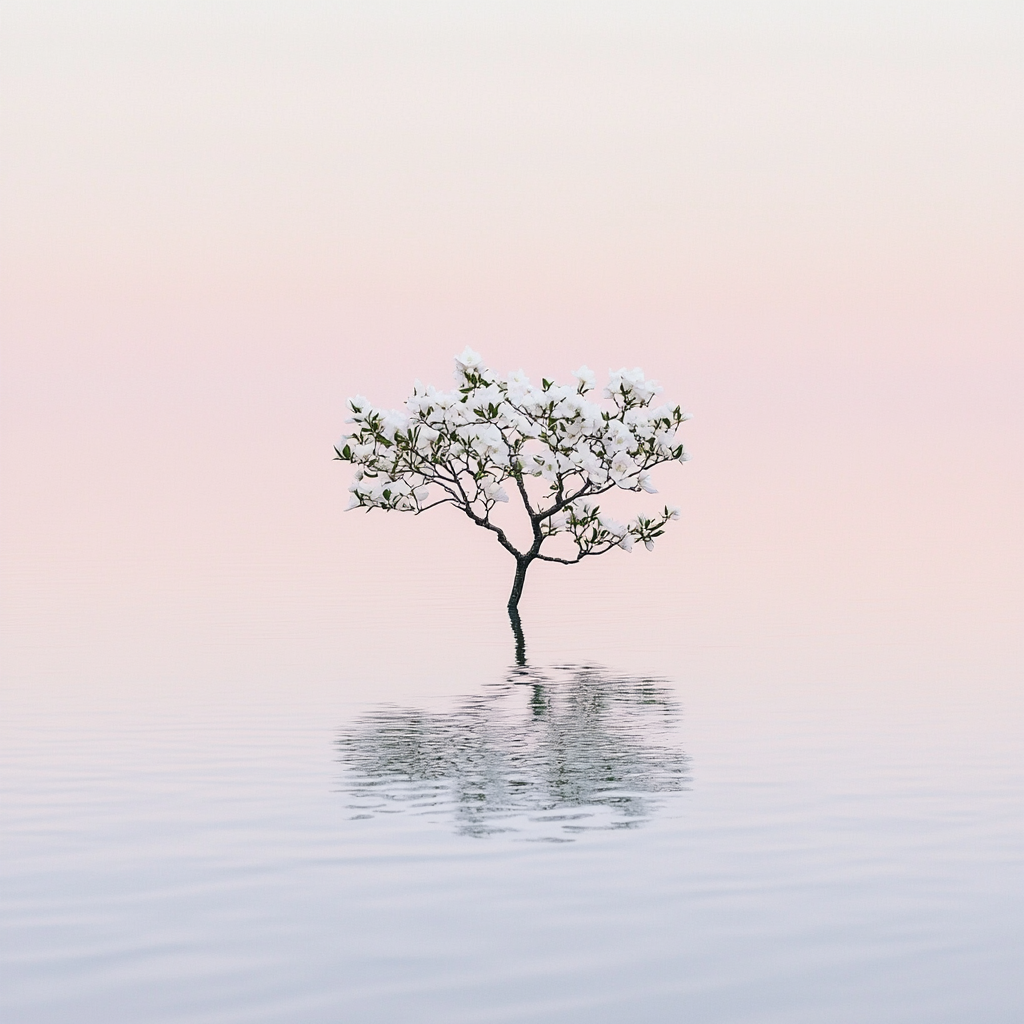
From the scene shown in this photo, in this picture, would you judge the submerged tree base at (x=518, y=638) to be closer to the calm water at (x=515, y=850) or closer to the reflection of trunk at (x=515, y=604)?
the reflection of trunk at (x=515, y=604)

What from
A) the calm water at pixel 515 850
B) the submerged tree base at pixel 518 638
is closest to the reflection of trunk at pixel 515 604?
the submerged tree base at pixel 518 638

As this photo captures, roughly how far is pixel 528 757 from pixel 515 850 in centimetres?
635

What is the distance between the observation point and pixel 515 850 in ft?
60.4

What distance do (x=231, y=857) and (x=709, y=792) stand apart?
680cm

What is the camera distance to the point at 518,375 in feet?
132

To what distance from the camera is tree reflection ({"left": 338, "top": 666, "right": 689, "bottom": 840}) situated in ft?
68.2

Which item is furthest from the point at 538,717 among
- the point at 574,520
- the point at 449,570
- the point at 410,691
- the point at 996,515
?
the point at 996,515

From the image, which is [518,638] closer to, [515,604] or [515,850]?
[515,604]

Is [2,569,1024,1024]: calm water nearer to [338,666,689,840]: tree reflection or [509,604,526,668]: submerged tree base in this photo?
[338,666,689,840]: tree reflection

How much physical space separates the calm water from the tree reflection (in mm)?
81

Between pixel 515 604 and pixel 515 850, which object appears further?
pixel 515 604

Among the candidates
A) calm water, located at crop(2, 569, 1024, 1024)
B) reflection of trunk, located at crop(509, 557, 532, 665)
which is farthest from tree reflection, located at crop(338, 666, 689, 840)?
reflection of trunk, located at crop(509, 557, 532, 665)

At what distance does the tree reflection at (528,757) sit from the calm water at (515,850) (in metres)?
0.08

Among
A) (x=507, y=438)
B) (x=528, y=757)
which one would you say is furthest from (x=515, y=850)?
(x=507, y=438)
